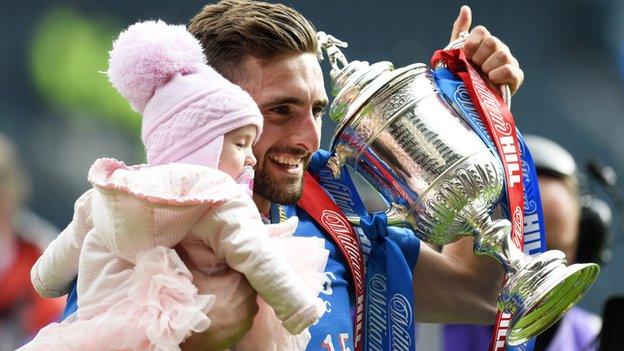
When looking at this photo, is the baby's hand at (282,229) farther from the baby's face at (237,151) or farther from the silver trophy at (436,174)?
the silver trophy at (436,174)

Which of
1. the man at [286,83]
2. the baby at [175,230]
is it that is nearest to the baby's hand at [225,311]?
the baby at [175,230]

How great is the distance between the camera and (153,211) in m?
2.48

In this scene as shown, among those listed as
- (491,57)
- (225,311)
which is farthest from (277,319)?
(491,57)

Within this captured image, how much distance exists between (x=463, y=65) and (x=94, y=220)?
994 millimetres

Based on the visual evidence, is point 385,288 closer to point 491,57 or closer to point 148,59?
point 491,57

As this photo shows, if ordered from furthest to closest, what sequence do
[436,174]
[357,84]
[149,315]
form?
[357,84], [436,174], [149,315]

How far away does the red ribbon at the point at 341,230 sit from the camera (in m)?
3.15

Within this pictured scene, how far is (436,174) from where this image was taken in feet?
9.46

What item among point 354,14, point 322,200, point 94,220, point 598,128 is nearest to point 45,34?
point 354,14

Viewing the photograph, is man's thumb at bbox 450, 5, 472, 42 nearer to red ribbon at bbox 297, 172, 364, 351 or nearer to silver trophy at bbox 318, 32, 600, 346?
silver trophy at bbox 318, 32, 600, 346

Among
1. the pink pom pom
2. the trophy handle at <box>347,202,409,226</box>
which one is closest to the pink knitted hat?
the pink pom pom

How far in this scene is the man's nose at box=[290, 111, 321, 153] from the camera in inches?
119

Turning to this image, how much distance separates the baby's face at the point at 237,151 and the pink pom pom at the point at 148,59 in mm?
181

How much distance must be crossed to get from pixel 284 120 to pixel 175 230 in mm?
598
